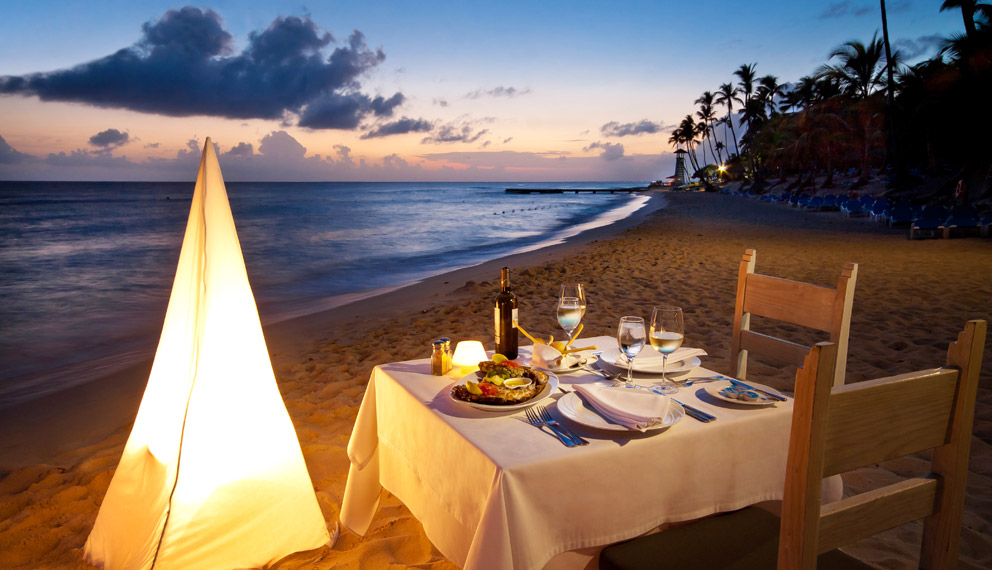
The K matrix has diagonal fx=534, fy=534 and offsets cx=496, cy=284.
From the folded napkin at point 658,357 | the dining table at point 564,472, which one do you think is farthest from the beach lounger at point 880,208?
the dining table at point 564,472

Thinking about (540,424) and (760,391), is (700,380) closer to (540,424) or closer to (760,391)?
(760,391)

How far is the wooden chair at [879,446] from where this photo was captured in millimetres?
910

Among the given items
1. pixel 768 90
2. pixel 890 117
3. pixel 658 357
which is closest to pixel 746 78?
pixel 768 90

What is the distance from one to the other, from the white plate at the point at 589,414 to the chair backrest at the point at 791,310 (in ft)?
2.54

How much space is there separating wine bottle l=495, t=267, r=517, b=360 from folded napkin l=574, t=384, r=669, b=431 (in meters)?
0.42

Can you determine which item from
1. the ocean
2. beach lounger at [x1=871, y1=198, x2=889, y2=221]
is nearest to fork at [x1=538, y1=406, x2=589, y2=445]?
the ocean

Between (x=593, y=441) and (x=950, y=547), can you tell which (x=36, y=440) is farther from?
(x=950, y=547)

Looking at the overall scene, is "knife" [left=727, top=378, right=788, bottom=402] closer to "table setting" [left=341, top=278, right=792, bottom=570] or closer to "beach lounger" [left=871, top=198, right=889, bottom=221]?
"table setting" [left=341, top=278, right=792, bottom=570]

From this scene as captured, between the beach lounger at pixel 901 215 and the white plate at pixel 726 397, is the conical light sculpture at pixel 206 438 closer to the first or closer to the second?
the white plate at pixel 726 397

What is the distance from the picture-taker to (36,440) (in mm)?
3502

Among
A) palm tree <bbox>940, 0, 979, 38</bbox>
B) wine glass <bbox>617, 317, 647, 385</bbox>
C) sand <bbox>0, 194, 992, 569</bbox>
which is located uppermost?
palm tree <bbox>940, 0, 979, 38</bbox>

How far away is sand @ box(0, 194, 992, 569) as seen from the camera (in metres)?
2.23

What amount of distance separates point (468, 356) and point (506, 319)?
0.60 ft

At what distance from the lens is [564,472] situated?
117cm
